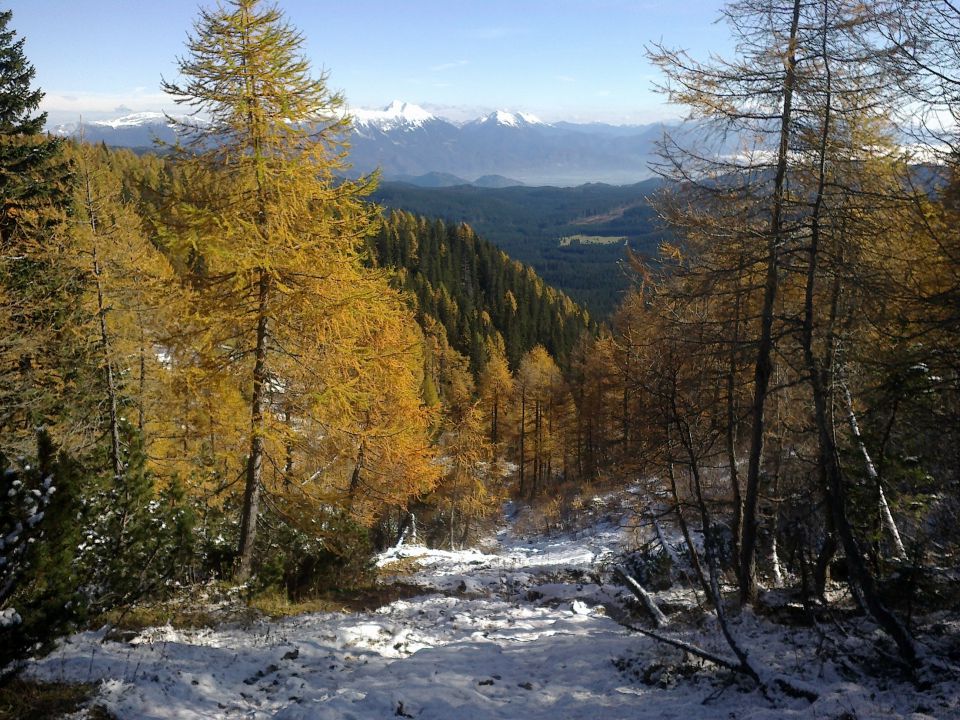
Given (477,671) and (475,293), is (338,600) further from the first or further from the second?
(475,293)

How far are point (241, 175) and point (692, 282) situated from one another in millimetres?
7425

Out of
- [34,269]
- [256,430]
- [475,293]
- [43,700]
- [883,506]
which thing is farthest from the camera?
[475,293]

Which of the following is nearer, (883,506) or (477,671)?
(477,671)

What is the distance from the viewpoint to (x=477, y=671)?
725 centimetres

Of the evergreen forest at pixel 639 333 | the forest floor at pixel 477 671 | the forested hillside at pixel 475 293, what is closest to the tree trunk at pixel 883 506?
the evergreen forest at pixel 639 333

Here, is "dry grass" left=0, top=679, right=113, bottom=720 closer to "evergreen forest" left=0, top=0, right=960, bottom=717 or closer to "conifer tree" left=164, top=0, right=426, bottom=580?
"evergreen forest" left=0, top=0, right=960, bottom=717

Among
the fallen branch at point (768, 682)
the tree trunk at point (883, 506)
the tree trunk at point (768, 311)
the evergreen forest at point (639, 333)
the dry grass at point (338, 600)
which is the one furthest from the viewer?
the dry grass at point (338, 600)

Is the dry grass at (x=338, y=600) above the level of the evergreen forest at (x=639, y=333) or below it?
below

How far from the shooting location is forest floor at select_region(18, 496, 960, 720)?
17.2 ft

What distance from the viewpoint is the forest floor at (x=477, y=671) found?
207 inches

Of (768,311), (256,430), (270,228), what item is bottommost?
(256,430)

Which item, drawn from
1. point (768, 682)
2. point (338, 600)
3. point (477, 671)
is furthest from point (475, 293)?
point (768, 682)

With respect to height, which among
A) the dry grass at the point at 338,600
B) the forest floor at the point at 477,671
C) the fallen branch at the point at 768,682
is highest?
the fallen branch at the point at 768,682

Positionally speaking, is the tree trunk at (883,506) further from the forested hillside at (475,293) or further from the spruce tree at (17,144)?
the forested hillside at (475,293)
